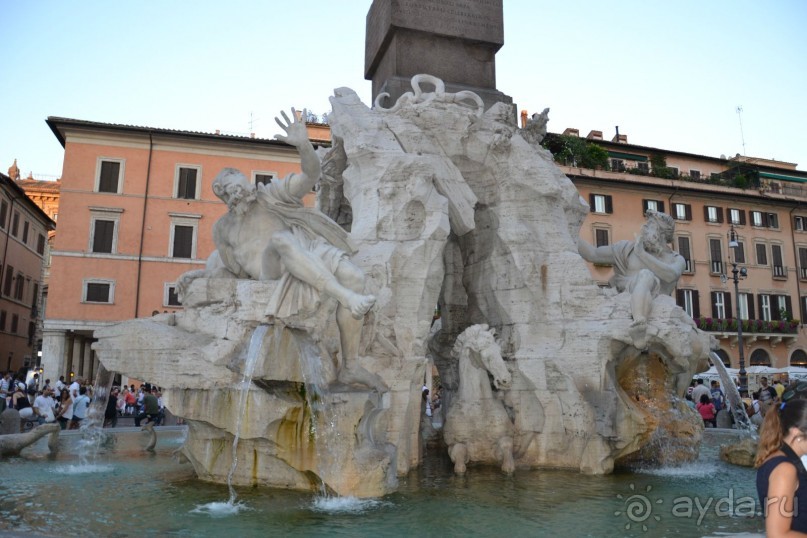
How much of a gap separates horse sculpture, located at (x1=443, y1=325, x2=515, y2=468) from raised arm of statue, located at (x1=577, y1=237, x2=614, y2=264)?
90.0 inches

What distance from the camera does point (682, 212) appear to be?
33.7 metres

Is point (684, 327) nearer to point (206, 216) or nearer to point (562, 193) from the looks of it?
point (562, 193)

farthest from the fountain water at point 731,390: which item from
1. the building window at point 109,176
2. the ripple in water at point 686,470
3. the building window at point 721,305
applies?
the building window at point 109,176

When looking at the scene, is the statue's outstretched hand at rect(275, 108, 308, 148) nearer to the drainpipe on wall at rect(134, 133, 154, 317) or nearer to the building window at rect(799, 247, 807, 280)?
the drainpipe on wall at rect(134, 133, 154, 317)

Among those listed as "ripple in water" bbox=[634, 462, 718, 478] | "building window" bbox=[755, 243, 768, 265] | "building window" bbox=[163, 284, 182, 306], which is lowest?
"ripple in water" bbox=[634, 462, 718, 478]

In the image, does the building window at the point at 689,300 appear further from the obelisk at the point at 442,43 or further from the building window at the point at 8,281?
the building window at the point at 8,281

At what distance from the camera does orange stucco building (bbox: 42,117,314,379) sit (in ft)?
91.1

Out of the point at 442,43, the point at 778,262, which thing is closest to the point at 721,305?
the point at 778,262

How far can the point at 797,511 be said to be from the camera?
2510 mm

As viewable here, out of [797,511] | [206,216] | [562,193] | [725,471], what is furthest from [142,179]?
[797,511]

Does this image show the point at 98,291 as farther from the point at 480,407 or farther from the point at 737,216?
the point at 737,216

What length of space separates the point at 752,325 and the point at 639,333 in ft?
98.6

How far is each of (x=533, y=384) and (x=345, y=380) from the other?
96.4 inches

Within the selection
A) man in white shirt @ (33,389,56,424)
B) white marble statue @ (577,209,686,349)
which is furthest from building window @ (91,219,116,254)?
white marble statue @ (577,209,686,349)
